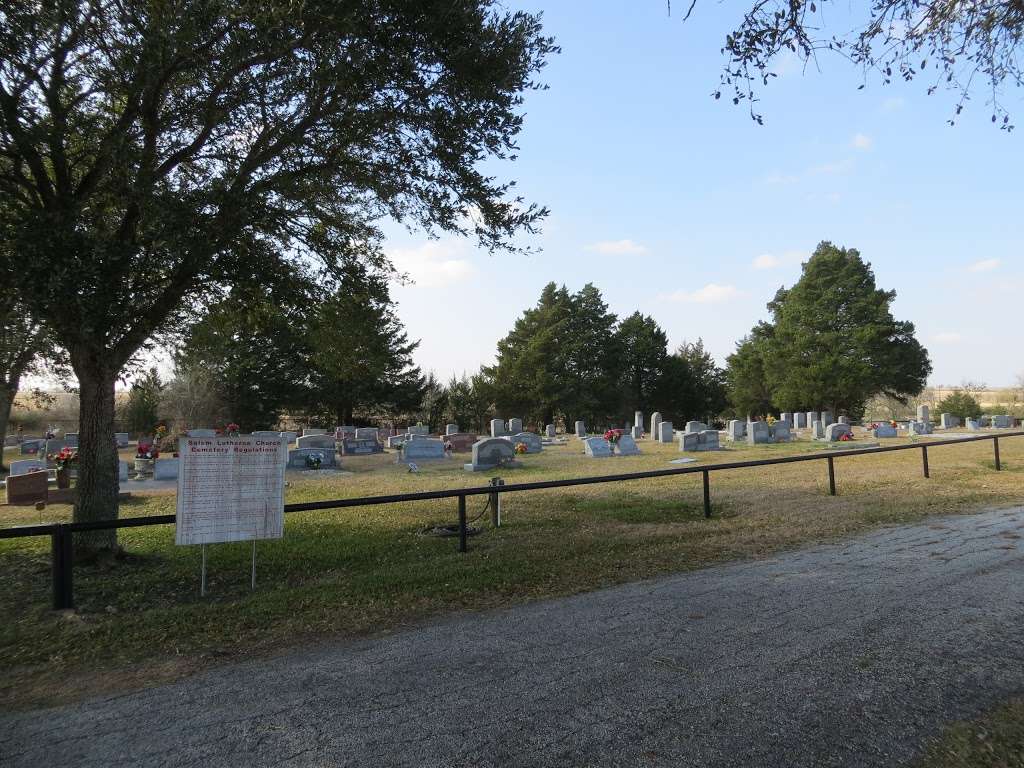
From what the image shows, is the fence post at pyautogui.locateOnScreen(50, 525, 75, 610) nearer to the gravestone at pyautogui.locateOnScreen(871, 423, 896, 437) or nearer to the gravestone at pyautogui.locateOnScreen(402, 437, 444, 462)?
the gravestone at pyautogui.locateOnScreen(402, 437, 444, 462)

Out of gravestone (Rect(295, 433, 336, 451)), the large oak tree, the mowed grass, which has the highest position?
the large oak tree

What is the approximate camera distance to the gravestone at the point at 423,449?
22250 mm

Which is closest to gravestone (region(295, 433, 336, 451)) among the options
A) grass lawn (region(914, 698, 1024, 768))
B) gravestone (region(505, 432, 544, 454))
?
gravestone (region(505, 432, 544, 454))

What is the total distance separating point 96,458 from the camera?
6.73 m

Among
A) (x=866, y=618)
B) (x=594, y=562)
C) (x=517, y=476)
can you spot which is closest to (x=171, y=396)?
(x=517, y=476)

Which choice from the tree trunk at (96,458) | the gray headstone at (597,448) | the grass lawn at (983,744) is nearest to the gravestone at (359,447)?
the gray headstone at (597,448)

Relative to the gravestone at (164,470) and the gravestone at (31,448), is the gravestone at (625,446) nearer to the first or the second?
the gravestone at (164,470)

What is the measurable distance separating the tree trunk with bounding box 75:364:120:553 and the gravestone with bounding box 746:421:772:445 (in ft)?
88.1

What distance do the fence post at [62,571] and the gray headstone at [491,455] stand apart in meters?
14.0

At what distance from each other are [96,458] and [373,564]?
3.37 metres

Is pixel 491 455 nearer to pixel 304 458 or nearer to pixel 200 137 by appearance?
pixel 304 458

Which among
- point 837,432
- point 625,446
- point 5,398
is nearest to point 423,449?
point 625,446

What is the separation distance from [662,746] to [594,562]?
367 cm

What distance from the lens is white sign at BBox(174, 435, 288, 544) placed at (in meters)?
5.48
